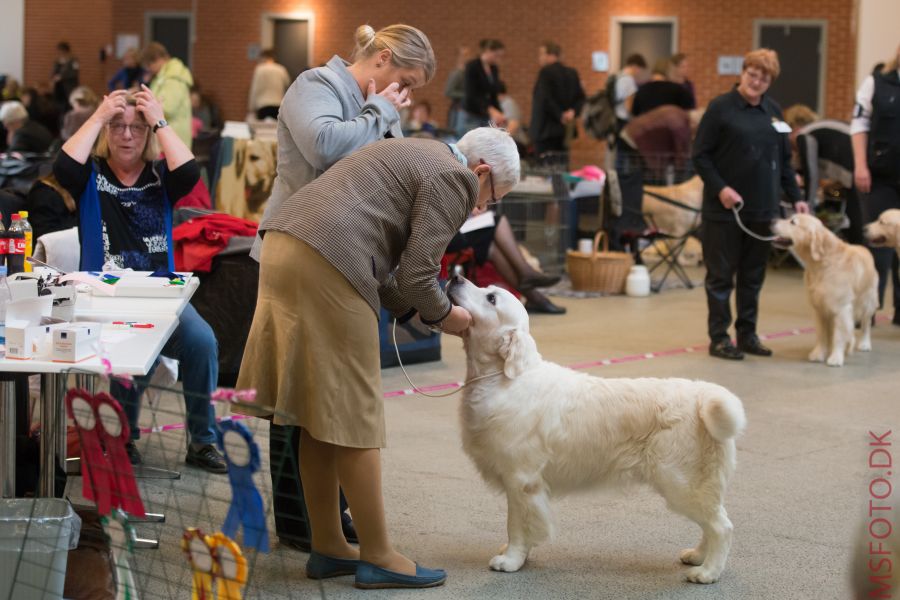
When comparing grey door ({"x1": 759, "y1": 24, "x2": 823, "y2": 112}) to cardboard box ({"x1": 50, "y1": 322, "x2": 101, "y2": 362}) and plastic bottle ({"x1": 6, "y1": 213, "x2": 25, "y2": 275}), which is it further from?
cardboard box ({"x1": 50, "y1": 322, "x2": 101, "y2": 362})

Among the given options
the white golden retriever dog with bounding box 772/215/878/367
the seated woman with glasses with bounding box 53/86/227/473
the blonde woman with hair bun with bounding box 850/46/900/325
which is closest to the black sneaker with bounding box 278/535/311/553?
the seated woman with glasses with bounding box 53/86/227/473

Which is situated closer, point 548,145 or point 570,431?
point 570,431

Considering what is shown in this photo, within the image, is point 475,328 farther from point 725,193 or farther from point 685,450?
point 725,193

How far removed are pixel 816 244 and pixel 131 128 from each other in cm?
412

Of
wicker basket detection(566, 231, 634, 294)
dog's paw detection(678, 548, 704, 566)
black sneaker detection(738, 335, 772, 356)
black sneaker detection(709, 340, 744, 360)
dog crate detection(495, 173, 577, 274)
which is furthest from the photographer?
dog crate detection(495, 173, 577, 274)

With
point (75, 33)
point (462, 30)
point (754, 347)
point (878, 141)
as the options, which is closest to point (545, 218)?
point (878, 141)

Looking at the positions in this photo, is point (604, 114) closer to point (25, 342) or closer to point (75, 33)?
point (75, 33)

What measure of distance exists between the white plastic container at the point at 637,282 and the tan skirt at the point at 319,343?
6.41 m

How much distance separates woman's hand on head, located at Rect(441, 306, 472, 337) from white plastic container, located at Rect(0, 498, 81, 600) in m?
1.11

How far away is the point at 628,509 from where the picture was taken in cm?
399

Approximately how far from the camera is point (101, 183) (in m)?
4.28

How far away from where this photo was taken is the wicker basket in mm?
9164

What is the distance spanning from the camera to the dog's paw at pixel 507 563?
3.37 m

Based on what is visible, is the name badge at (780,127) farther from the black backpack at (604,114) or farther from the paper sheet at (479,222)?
the black backpack at (604,114)
